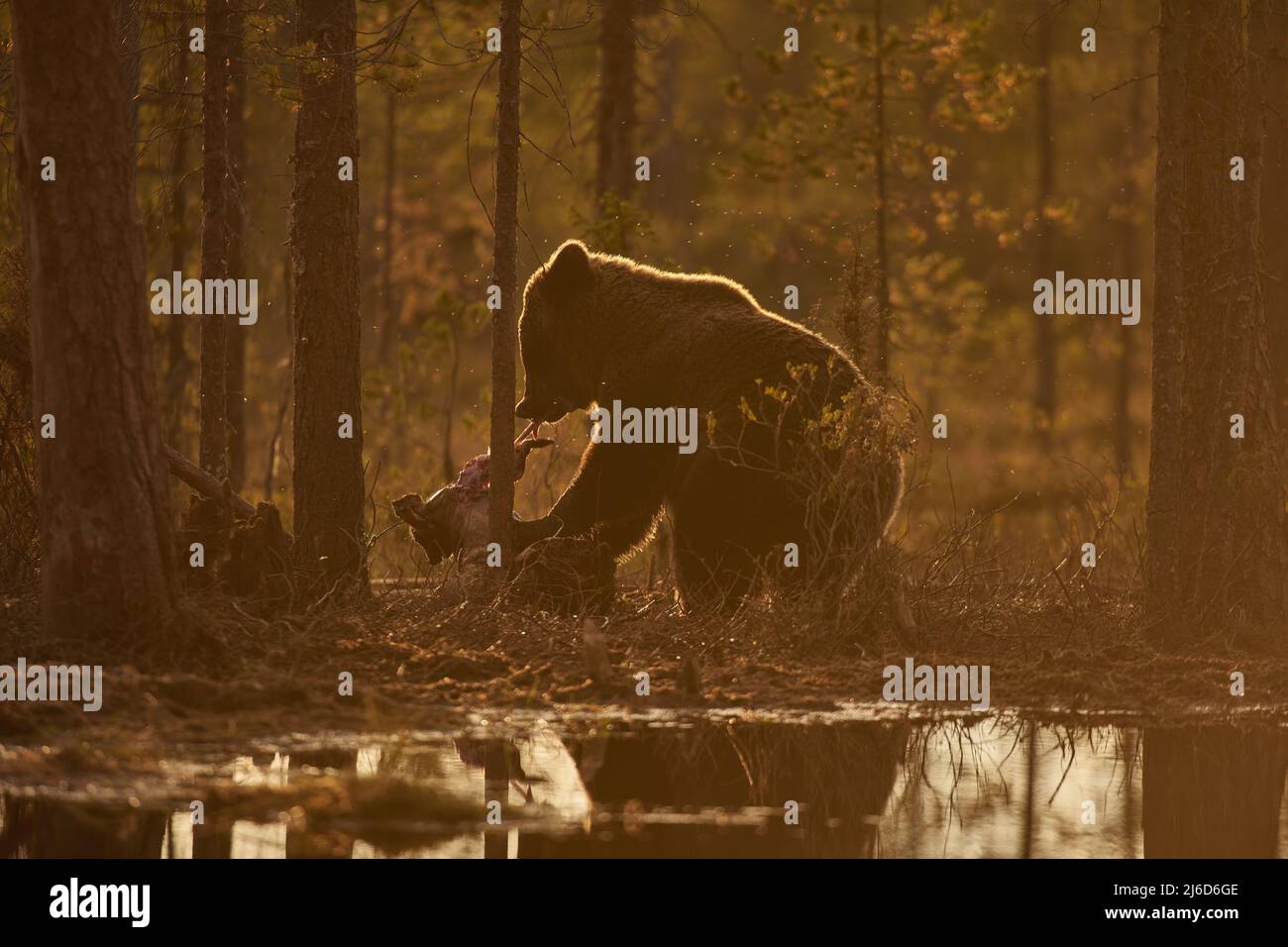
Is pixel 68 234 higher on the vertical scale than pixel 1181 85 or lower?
lower

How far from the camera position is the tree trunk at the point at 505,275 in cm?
1214

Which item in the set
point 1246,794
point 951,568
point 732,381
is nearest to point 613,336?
point 732,381

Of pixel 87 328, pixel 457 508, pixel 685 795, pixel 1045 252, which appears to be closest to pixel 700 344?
pixel 457 508

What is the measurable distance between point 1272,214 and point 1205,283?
3.41m

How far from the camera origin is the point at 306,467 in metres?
12.8

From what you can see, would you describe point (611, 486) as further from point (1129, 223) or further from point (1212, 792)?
point (1129, 223)

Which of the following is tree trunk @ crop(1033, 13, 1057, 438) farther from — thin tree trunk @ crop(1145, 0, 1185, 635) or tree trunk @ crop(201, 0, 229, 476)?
tree trunk @ crop(201, 0, 229, 476)

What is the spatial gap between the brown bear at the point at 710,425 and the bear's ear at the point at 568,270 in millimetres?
11

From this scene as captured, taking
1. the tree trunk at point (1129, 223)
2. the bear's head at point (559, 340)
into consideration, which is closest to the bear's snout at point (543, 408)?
the bear's head at point (559, 340)

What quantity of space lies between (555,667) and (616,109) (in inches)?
454

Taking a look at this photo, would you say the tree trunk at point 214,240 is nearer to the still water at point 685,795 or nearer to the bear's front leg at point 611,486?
the bear's front leg at point 611,486

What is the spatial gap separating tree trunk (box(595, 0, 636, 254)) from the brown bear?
289 inches

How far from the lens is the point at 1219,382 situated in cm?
1191

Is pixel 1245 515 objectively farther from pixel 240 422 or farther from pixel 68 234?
pixel 240 422
